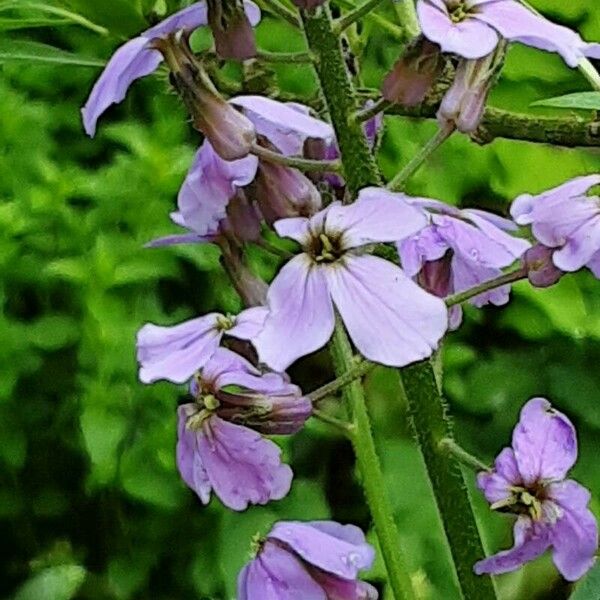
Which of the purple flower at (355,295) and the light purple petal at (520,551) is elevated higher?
the purple flower at (355,295)

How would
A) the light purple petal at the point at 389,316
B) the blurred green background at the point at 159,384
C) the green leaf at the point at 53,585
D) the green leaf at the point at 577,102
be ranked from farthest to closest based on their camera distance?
1. the blurred green background at the point at 159,384
2. the green leaf at the point at 53,585
3. the green leaf at the point at 577,102
4. the light purple petal at the point at 389,316

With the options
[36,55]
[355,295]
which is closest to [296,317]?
[355,295]

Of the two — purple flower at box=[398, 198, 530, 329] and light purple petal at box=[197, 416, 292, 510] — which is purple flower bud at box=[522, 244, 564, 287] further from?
light purple petal at box=[197, 416, 292, 510]

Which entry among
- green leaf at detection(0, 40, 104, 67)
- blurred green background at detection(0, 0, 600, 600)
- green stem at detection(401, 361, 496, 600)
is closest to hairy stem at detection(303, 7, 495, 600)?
green stem at detection(401, 361, 496, 600)

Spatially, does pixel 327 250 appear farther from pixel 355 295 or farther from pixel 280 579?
pixel 280 579

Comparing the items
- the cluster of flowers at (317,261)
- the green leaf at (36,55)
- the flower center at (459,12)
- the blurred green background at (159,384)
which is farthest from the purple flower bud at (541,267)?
the blurred green background at (159,384)

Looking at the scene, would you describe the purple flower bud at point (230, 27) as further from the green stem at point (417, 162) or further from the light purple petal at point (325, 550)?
the light purple petal at point (325, 550)

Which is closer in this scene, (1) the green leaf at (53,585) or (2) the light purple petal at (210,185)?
(2) the light purple petal at (210,185)
